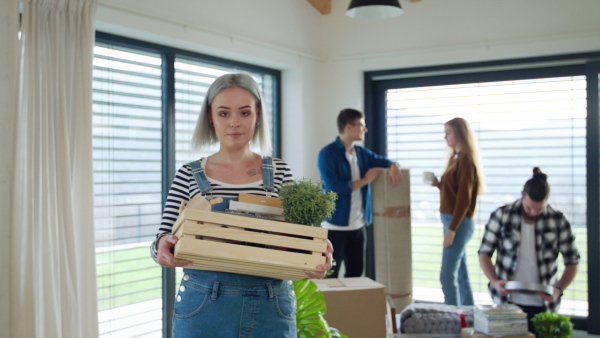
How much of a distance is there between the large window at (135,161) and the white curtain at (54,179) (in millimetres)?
439

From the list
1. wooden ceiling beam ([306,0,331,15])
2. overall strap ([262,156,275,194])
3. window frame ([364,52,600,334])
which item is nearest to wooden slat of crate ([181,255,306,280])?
overall strap ([262,156,275,194])

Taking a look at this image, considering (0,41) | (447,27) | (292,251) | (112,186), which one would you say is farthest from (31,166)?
(447,27)

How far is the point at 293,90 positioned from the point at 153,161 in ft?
5.10

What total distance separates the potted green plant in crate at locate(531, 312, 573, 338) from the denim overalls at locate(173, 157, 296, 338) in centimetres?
204

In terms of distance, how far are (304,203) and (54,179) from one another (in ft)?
5.22

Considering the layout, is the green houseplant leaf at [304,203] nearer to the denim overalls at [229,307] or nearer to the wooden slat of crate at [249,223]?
the wooden slat of crate at [249,223]

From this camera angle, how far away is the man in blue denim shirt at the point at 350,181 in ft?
13.6

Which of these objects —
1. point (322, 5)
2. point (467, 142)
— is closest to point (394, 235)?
point (467, 142)

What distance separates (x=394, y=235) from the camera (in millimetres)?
4172

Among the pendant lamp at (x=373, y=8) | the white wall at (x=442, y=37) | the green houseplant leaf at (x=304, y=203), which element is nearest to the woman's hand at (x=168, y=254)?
the green houseplant leaf at (x=304, y=203)

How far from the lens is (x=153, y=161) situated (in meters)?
3.54

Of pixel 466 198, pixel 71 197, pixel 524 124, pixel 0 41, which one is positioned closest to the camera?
pixel 0 41

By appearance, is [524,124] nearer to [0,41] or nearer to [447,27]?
[447,27]

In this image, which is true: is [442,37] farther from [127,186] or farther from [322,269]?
[322,269]
